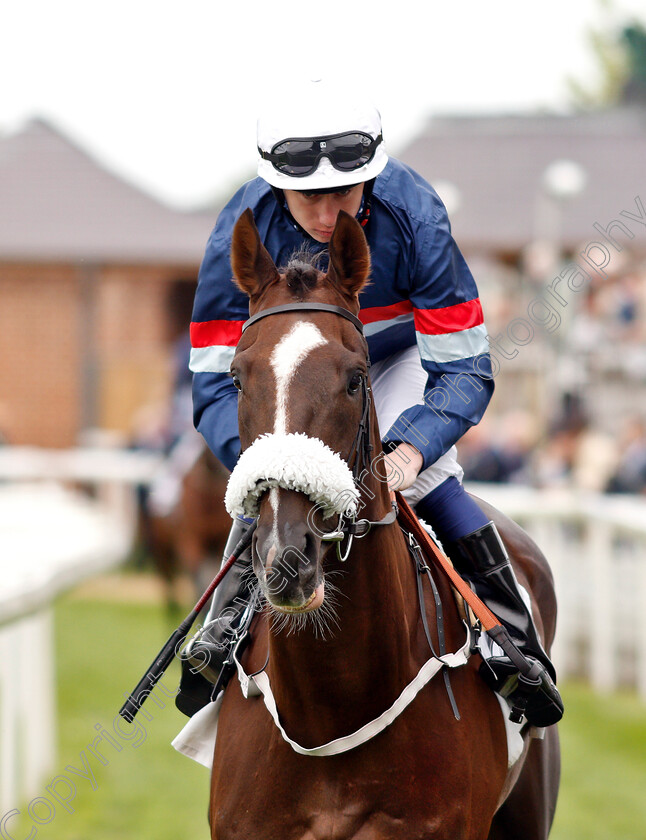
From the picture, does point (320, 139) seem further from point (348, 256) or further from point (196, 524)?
point (196, 524)

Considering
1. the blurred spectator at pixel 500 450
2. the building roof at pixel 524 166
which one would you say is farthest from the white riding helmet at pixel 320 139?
the building roof at pixel 524 166

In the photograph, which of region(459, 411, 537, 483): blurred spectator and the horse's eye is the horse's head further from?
region(459, 411, 537, 483): blurred spectator

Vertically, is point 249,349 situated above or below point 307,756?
above

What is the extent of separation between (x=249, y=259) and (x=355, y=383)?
47cm


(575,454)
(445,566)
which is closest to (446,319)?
(445,566)

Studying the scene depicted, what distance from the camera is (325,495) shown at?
2.61 metres

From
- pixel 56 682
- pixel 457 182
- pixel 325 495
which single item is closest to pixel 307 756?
pixel 325 495

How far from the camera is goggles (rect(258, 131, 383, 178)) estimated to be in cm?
325

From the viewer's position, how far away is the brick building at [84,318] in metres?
20.3

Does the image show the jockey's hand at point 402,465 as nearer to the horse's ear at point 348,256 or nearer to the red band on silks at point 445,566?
the red band on silks at point 445,566

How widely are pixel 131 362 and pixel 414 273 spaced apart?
56.9 ft

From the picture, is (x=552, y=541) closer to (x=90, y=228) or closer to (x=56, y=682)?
(x=56, y=682)

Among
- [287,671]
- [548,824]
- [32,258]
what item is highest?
[287,671]

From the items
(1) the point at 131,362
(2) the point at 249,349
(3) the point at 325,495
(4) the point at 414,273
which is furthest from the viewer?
(1) the point at 131,362
